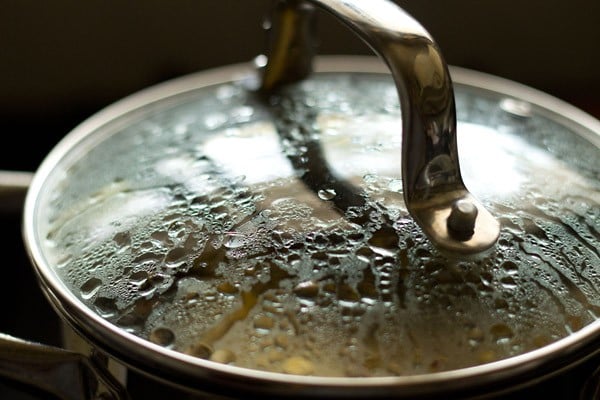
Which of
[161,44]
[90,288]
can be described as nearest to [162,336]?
[90,288]

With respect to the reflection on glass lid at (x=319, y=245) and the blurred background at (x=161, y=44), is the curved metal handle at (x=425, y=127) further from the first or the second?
the blurred background at (x=161, y=44)

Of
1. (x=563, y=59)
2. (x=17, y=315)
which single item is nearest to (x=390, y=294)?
(x=17, y=315)

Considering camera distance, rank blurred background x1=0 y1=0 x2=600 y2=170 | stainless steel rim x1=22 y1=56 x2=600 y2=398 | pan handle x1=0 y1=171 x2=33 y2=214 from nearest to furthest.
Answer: stainless steel rim x1=22 y1=56 x2=600 y2=398
pan handle x1=0 y1=171 x2=33 y2=214
blurred background x1=0 y1=0 x2=600 y2=170

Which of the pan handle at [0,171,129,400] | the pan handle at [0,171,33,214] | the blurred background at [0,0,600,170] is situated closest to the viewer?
the pan handle at [0,171,129,400]

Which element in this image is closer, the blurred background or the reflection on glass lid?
the reflection on glass lid

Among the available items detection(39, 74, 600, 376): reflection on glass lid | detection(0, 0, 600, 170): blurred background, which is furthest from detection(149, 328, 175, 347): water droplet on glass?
detection(0, 0, 600, 170): blurred background

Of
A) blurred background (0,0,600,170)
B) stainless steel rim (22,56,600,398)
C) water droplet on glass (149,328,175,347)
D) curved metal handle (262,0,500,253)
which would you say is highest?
curved metal handle (262,0,500,253)

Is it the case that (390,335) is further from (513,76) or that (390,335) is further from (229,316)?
(513,76)

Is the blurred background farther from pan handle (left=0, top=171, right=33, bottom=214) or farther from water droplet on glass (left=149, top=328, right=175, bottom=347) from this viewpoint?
water droplet on glass (left=149, top=328, right=175, bottom=347)
